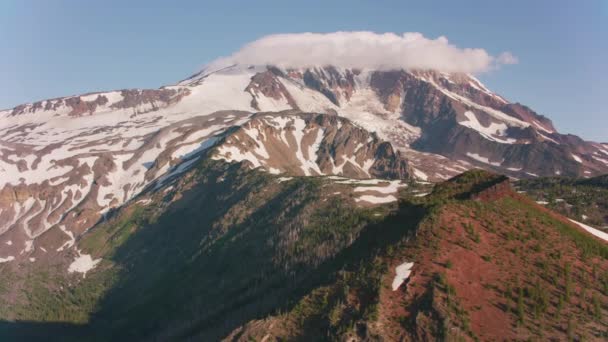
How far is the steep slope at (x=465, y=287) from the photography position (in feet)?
200

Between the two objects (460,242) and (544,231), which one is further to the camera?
(544,231)

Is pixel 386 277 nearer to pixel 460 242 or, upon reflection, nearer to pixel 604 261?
pixel 460 242

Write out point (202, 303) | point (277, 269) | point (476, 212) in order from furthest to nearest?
point (202, 303), point (277, 269), point (476, 212)

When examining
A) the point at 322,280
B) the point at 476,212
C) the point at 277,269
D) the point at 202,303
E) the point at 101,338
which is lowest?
the point at 101,338

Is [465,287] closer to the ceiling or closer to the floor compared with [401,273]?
closer to the ceiling

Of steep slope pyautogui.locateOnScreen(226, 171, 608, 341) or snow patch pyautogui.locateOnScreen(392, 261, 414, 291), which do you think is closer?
steep slope pyautogui.locateOnScreen(226, 171, 608, 341)

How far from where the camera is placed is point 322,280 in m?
79.9

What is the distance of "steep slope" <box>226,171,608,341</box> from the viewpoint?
2397 inches

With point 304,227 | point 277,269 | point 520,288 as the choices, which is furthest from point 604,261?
point 304,227

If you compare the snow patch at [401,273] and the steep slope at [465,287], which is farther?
the snow patch at [401,273]

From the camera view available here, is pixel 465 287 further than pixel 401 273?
No

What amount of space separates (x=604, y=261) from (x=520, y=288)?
1794 centimetres

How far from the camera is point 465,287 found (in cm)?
6469

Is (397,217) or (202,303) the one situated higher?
(397,217)
